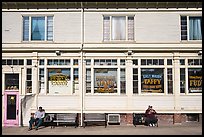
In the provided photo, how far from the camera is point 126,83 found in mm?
16891

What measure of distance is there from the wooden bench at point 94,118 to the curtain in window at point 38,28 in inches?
204

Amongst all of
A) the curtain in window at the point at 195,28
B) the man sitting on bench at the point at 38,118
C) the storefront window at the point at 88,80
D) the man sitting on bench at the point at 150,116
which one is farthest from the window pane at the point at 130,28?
the man sitting on bench at the point at 38,118

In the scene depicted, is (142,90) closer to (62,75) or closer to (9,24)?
(62,75)

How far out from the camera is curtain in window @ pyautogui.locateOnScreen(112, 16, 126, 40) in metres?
17.2

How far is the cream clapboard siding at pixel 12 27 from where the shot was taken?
17.2 m

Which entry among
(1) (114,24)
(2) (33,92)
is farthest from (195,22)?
(2) (33,92)

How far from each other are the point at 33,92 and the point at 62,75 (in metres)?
1.89

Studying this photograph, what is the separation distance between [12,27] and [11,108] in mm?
4655

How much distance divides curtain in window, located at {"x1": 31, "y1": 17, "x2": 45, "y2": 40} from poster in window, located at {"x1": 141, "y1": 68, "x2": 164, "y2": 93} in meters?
6.22

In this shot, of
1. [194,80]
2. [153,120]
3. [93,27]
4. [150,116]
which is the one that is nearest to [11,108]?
A: [93,27]

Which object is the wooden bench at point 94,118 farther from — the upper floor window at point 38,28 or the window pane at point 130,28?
the upper floor window at point 38,28

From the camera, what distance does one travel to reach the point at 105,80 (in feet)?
55.8

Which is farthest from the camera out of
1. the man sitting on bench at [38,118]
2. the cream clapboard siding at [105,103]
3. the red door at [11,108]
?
the cream clapboard siding at [105,103]

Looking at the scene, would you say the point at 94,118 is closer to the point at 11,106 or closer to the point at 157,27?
the point at 11,106
